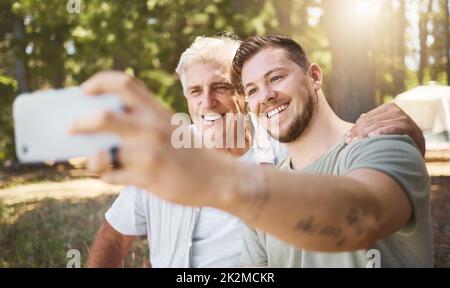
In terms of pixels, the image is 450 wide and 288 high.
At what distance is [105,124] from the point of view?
53 centimetres

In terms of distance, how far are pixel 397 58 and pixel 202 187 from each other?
25.7ft

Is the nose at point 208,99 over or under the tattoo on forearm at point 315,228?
over

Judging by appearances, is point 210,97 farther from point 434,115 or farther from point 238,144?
point 434,115

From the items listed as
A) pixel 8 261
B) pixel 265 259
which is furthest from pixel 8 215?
→ pixel 265 259

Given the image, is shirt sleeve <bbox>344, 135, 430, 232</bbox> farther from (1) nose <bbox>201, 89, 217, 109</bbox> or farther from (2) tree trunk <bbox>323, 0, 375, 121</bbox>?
(2) tree trunk <bbox>323, 0, 375, 121</bbox>

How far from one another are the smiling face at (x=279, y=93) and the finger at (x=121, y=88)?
2.99 feet

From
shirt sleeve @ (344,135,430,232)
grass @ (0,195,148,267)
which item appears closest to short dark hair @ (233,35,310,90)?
shirt sleeve @ (344,135,430,232)

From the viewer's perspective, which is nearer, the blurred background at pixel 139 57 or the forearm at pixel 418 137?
the forearm at pixel 418 137

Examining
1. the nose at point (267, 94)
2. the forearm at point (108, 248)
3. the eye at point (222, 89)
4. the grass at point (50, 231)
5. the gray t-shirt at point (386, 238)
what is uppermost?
the eye at point (222, 89)

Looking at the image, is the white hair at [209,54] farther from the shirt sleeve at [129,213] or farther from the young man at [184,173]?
the young man at [184,173]

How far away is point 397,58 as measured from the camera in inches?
309

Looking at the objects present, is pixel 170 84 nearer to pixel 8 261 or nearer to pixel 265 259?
pixel 8 261

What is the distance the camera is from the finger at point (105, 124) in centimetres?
53

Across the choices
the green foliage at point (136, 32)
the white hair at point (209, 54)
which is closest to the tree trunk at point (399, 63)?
the green foliage at point (136, 32)
